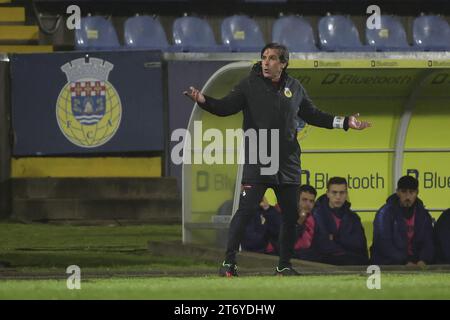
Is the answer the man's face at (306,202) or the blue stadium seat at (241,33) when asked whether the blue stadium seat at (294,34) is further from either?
the man's face at (306,202)

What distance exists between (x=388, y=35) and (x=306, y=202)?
485 inches

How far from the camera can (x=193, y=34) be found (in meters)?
25.8

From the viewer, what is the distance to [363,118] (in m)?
16.7

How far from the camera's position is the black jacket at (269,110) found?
11.9 meters

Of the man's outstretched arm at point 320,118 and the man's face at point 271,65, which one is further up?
the man's face at point 271,65

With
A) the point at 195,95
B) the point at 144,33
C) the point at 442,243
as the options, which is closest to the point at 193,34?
the point at 144,33

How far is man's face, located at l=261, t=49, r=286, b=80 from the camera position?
1173 cm

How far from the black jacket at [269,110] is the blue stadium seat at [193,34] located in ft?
43.7

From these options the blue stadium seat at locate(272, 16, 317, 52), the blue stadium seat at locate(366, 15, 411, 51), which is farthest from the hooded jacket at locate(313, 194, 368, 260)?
the blue stadium seat at locate(366, 15, 411, 51)

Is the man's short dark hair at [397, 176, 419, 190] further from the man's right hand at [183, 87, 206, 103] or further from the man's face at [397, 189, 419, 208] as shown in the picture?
the man's right hand at [183, 87, 206, 103]

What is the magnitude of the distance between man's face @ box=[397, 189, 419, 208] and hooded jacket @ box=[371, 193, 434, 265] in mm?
61

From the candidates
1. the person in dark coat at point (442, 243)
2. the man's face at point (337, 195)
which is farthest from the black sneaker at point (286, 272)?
the person in dark coat at point (442, 243)

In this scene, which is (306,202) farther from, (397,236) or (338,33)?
(338,33)
